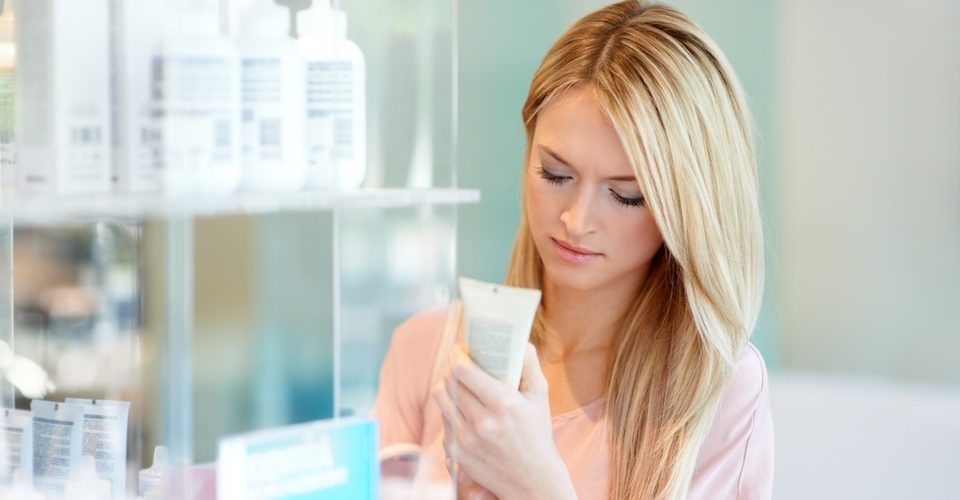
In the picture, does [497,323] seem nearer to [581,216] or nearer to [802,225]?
[581,216]

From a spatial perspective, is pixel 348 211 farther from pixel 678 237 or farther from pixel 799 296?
pixel 799 296

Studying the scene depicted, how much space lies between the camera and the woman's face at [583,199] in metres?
1.15

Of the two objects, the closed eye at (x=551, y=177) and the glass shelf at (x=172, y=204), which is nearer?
the glass shelf at (x=172, y=204)

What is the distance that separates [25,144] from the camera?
0.73 metres

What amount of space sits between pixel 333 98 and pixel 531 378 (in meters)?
0.36

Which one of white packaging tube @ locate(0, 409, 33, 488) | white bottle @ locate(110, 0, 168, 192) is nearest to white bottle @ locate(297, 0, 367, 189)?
white bottle @ locate(110, 0, 168, 192)

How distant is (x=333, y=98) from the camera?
767mm

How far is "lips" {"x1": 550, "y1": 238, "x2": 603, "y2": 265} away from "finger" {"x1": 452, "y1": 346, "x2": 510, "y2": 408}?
267mm

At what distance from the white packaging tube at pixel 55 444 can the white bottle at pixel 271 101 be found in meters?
0.29

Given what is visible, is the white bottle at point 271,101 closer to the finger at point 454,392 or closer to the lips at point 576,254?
the finger at point 454,392

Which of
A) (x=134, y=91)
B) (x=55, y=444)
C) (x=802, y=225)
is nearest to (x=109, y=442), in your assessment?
(x=55, y=444)

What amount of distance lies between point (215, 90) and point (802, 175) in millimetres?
2081

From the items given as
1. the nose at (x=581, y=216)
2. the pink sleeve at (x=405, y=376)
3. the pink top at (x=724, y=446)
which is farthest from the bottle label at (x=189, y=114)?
the pink top at (x=724, y=446)

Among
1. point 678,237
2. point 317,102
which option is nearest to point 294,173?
point 317,102
